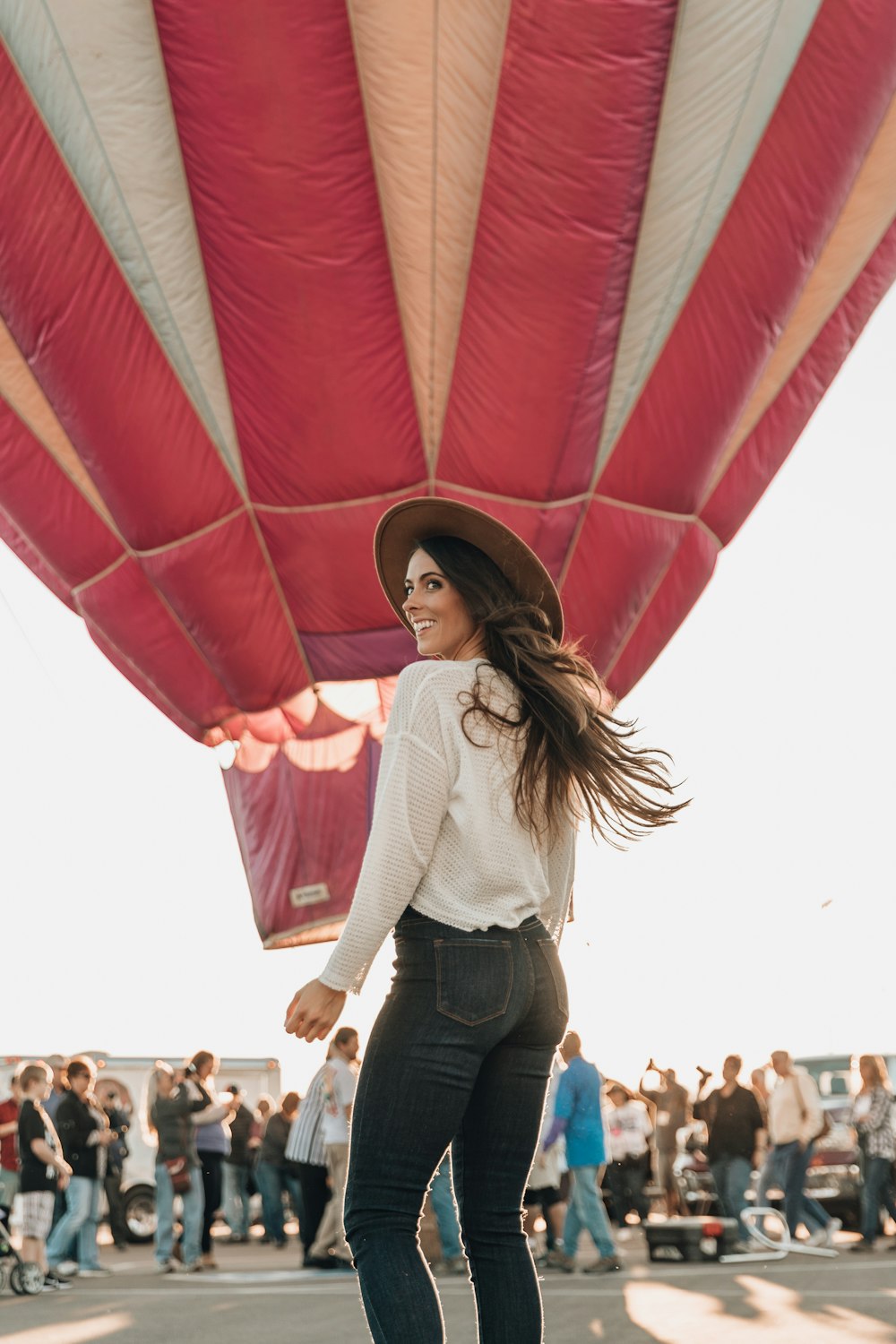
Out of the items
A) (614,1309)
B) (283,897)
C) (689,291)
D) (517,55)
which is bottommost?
(614,1309)

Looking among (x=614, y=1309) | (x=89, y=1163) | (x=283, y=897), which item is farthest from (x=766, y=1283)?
(x=89, y=1163)

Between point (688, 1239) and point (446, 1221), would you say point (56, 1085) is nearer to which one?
point (446, 1221)

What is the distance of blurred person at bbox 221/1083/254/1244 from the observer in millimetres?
15805

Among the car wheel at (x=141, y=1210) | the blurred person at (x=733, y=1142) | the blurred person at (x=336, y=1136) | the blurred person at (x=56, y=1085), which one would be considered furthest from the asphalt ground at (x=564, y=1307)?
the car wheel at (x=141, y=1210)

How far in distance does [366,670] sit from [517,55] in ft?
11.6

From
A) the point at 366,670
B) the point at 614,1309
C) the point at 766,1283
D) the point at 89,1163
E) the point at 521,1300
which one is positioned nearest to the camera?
the point at 521,1300

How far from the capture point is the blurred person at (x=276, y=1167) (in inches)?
583

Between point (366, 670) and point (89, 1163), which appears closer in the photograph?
point (366, 670)

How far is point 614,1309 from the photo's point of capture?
7512 millimetres

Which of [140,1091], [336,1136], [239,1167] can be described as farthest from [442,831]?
[140,1091]

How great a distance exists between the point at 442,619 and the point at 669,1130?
46.3 feet

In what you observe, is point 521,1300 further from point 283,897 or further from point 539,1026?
point 283,897

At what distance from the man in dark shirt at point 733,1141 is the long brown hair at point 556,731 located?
29.7ft

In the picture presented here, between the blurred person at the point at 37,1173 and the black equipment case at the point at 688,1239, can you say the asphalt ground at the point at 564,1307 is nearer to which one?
the black equipment case at the point at 688,1239
